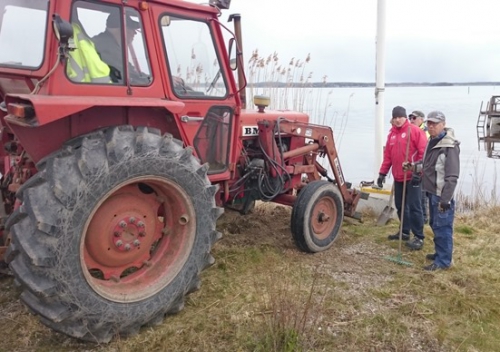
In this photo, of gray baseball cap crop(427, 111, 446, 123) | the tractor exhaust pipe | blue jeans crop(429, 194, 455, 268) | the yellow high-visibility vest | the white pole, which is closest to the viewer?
the yellow high-visibility vest

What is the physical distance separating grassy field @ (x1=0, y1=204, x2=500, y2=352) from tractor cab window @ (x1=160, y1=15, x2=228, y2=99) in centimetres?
147

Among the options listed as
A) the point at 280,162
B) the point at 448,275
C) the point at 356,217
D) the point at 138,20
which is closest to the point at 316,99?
the point at 356,217

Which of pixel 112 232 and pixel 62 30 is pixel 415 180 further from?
pixel 62 30

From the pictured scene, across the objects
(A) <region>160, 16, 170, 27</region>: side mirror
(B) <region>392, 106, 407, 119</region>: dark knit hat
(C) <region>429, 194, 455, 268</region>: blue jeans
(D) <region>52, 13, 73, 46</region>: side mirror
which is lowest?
(C) <region>429, 194, 455, 268</region>: blue jeans

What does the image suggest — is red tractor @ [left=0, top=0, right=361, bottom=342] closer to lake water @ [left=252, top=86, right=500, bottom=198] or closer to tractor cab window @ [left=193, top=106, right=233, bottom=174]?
tractor cab window @ [left=193, top=106, right=233, bottom=174]

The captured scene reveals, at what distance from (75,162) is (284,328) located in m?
1.51

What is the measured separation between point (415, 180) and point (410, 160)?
14.0 inches

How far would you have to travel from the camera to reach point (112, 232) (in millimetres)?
3062

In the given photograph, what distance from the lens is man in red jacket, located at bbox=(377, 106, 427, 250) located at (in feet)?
17.0

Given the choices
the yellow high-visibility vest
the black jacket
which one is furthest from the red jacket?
the yellow high-visibility vest

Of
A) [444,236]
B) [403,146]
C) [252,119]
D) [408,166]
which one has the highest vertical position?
[252,119]

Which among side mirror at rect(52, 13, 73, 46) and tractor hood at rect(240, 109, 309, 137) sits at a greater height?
side mirror at rect(52, 13, 73, 46)

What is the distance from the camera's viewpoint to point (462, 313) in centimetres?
356

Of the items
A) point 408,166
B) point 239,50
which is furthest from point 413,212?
point 239,50
